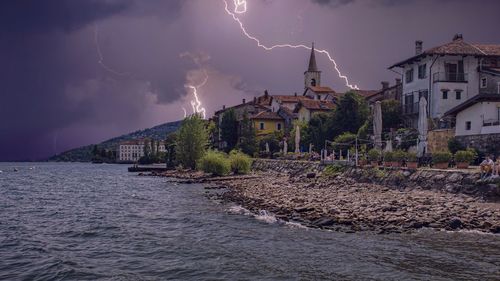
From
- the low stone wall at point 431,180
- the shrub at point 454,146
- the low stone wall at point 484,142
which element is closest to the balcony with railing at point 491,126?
the low stone wall at point 484,142

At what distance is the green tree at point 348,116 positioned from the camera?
6156cm

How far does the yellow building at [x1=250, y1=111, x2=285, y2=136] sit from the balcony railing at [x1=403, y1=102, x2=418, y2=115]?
41815 mm

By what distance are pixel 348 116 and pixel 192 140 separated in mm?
24819

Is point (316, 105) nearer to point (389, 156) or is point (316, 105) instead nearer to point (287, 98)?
point (287, 98)

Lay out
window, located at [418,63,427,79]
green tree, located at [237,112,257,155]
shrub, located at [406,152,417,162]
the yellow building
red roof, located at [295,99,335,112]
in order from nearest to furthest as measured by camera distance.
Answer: shrub, located at [406,152,417,162]
window, located at [418,63,427,79]
green tree, located at [237,112,257,155]
red roof, located at [295,99,335,112]
the yellow building

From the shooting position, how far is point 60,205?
3562cm

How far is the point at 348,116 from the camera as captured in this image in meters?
61.6

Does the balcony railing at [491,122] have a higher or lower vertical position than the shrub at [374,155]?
higher

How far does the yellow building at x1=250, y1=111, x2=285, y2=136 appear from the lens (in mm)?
96438

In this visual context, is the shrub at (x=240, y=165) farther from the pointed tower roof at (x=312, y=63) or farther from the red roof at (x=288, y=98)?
the pointed tower roof at (x=312, y=63)

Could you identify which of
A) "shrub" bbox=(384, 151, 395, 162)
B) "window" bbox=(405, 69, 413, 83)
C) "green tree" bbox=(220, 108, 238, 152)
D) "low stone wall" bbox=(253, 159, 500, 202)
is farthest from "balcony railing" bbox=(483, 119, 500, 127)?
"green tree" bbox=(220, 108, 238, 152)

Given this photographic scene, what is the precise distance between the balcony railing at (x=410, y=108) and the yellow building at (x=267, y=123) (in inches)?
1646

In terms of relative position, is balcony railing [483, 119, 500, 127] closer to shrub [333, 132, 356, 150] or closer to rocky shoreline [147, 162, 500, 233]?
rocky shoreline [147, 162, 500, 233]

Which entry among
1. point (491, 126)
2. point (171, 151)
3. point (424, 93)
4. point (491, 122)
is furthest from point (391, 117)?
point (171, 151)
